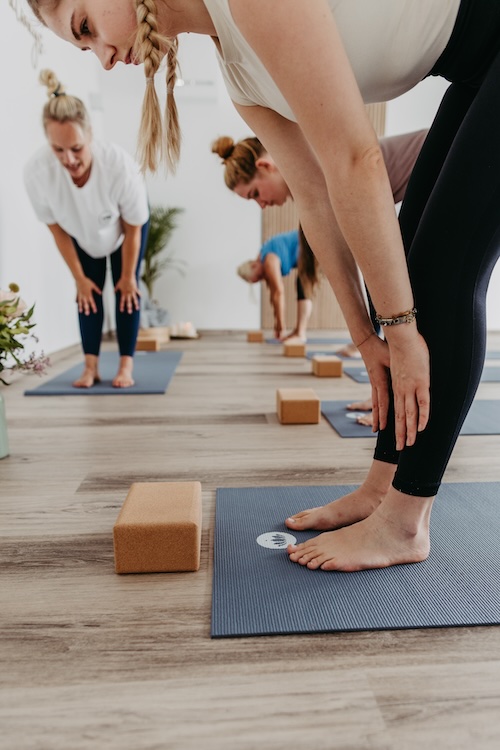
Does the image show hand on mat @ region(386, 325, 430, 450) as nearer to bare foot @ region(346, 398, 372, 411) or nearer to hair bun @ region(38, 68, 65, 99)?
bare foot @ region(346, 398, 372, 411)

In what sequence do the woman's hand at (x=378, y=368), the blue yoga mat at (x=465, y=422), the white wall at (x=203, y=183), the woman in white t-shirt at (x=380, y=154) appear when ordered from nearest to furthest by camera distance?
the woman in white t-shirt at (x=380, y=154), the woman's hand at (x=378, y=368), the blue yoga mat at (x=465, y=422), the white wall at (x=203, y=183)

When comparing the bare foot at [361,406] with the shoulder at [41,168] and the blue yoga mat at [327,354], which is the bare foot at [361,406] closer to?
the blue yoga mat at [327,354]

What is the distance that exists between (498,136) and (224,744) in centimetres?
84

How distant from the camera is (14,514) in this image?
1.20 m

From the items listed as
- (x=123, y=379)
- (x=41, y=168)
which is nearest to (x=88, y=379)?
(x=123, y=379)

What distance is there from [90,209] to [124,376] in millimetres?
762

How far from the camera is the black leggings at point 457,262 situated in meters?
0.80

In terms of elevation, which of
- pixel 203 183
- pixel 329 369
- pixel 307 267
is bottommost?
pixel 329 369

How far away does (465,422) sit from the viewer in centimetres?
194

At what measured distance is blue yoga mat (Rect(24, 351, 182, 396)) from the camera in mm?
2492

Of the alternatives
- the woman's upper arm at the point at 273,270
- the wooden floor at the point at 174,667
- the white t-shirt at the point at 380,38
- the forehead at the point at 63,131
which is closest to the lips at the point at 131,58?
the white t-shirt at the point at 380,38

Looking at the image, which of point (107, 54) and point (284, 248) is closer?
point (107, 54)

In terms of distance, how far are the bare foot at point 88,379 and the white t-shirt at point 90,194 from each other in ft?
1.99

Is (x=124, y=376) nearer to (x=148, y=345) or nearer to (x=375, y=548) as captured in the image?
(x=148, y=345)
